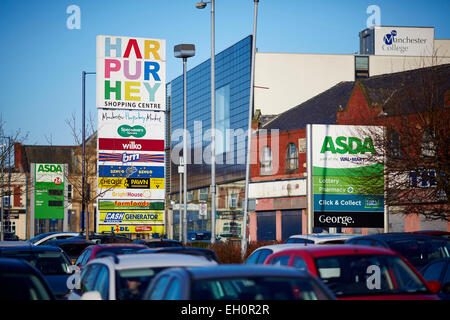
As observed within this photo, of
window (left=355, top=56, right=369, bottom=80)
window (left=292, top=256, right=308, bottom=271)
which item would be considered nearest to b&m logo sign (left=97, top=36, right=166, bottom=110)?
window (left=292, top=256, right=308, bottom=271)

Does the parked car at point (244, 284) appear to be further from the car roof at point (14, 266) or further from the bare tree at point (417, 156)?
the bare tree at point (417, 156)

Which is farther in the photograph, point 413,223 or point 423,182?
point 413,223

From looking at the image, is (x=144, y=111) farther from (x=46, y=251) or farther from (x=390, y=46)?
(x=390, y=46)

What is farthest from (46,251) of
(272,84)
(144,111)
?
(272,84)

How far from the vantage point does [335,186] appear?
26.1 m

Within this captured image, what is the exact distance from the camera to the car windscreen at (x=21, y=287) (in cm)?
727

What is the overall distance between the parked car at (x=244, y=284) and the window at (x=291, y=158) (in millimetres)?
47148

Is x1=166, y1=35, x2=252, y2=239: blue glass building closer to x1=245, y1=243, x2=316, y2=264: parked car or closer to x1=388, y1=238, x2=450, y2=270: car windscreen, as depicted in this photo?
x1=388, y1=238, x2=450, y2=270: car windscreen

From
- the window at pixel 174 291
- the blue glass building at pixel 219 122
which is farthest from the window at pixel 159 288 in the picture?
the blue glass building at pixel 219 122

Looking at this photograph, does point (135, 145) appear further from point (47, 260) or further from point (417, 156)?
point (47, 260)

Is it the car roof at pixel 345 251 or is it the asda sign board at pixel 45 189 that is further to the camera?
the asda sign board at pixel 45 189

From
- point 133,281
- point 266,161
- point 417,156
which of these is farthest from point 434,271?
point 266,161

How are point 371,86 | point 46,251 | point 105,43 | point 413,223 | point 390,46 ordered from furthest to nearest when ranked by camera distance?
point 390,46, point 371,86, point 413,223, point 105,43, point 46,251

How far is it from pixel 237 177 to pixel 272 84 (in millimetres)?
13004
